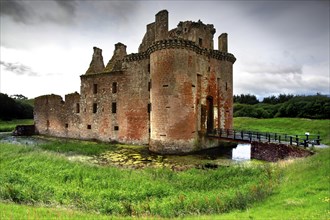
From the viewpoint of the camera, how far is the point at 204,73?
2552 centimetres

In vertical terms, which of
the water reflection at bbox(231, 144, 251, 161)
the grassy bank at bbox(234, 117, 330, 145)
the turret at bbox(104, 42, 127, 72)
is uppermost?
the turret at bbox(104, 42, 127, 72)

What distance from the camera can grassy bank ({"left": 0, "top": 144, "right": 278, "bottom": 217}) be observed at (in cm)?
896

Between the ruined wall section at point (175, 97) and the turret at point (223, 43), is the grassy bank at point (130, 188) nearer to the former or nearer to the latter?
the ruined wall section at point (175, 97)

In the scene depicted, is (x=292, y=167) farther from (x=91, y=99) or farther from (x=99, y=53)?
(x=99, y=53)

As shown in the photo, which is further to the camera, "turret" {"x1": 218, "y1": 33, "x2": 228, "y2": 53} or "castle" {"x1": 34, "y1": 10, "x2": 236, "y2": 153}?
"turret" {"x1": 218, "y1": 33, "x2": 228, "y2": 53}

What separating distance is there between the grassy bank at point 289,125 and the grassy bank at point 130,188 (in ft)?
81.3

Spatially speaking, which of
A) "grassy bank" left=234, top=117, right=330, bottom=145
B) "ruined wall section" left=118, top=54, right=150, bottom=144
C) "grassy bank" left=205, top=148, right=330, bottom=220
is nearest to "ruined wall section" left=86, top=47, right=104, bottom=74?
"ruined wall section" left=118, top=54, right=150, bottom=144

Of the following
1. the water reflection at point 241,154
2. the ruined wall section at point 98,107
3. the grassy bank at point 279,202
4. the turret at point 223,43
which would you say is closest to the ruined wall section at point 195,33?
the turret at point 223,43

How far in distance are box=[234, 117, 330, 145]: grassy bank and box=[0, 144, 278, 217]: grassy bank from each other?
24794 mm

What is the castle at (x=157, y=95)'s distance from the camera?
22.2 metres

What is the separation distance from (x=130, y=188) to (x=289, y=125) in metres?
35.4

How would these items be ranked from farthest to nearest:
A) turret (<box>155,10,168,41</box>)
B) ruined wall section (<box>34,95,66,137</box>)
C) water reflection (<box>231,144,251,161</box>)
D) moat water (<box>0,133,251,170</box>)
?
1. ruined wall section (<box>34,95,66,137</box>)
2. turret (<box>155,10,168,41</box>)
3. water reflection (<box>231,144,251,161</box>)
4. moat water (<box>0,133,251,170</box>)

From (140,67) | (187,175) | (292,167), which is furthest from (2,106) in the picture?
(292,167)

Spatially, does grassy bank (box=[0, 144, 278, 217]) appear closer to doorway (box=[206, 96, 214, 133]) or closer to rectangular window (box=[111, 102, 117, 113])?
doorway (box=[206, 96, 214, 133])
